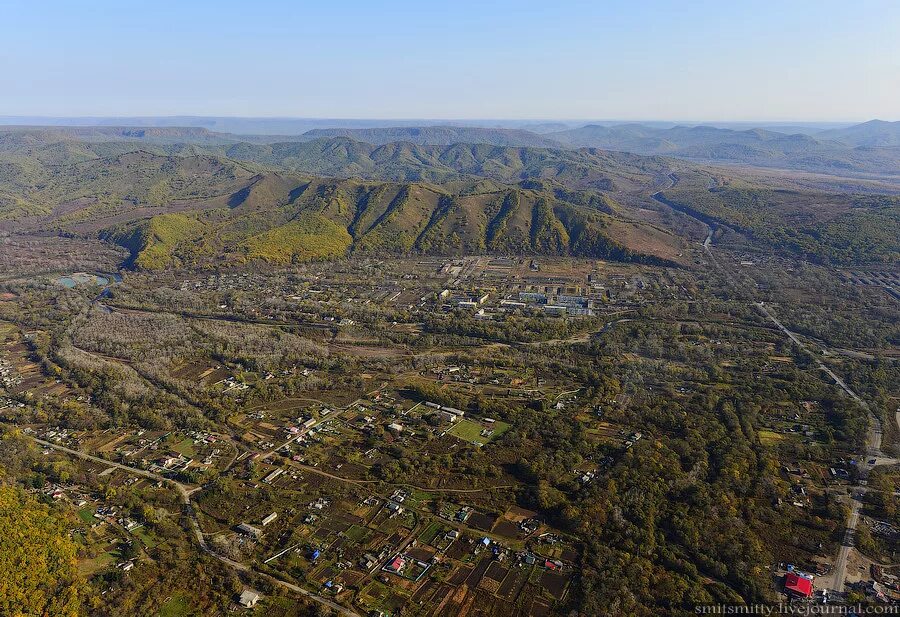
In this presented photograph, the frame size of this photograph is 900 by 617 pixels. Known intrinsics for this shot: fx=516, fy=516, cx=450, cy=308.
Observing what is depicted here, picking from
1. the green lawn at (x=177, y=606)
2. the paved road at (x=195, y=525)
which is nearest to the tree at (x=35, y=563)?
the green lawn at (x=177, y=606)

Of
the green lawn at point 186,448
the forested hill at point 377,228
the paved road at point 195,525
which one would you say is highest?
the forested hill at point 377,228

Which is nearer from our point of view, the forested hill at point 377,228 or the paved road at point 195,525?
the paved road at point 195,525

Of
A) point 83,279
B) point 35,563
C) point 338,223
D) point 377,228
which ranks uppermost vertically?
point 338,223

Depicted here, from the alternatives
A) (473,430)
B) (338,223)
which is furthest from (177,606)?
(338,223)

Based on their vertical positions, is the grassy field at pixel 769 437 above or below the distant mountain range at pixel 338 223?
below

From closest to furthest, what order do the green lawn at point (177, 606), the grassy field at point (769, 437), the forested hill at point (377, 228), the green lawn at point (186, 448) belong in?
the green lawn at point (177, 606)
the green lawn at point (186, 448)
the grassy field at point (769, 437)
the forested hill at point (377, 228)

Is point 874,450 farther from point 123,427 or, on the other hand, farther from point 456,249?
point 456,249

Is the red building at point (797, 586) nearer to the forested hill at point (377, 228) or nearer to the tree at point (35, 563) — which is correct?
the tree at point (35, 563)

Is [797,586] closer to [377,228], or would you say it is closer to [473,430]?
[473,430]
